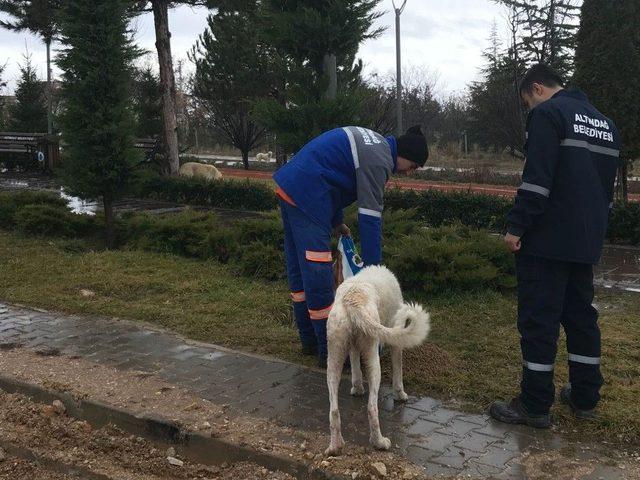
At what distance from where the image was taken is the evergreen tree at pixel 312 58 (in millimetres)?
8766

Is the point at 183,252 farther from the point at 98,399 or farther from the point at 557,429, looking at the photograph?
the point at 557,429

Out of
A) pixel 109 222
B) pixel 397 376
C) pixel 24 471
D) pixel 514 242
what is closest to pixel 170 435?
pixel 24 471

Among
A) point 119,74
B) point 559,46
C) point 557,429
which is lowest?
point 557,429

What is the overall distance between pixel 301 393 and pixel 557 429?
1718 millimetres

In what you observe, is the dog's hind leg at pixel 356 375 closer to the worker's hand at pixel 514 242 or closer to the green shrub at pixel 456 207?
the worker's hand at pixel 514 242

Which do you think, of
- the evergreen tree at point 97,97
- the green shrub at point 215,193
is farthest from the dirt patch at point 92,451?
the green shrub at point 215,193

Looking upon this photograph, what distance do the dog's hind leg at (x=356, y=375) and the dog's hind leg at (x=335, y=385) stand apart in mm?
580

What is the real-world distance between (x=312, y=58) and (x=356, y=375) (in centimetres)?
588

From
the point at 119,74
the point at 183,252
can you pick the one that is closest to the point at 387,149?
the point at 183,252

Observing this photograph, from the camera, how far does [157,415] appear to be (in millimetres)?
4371

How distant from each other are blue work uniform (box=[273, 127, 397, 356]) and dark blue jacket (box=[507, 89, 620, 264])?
1.02 m

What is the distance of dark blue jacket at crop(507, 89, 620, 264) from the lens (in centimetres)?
392

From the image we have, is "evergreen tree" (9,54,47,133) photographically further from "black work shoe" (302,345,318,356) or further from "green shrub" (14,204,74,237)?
"black work shoe" (302,345,318,356)

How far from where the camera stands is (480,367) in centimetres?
519
